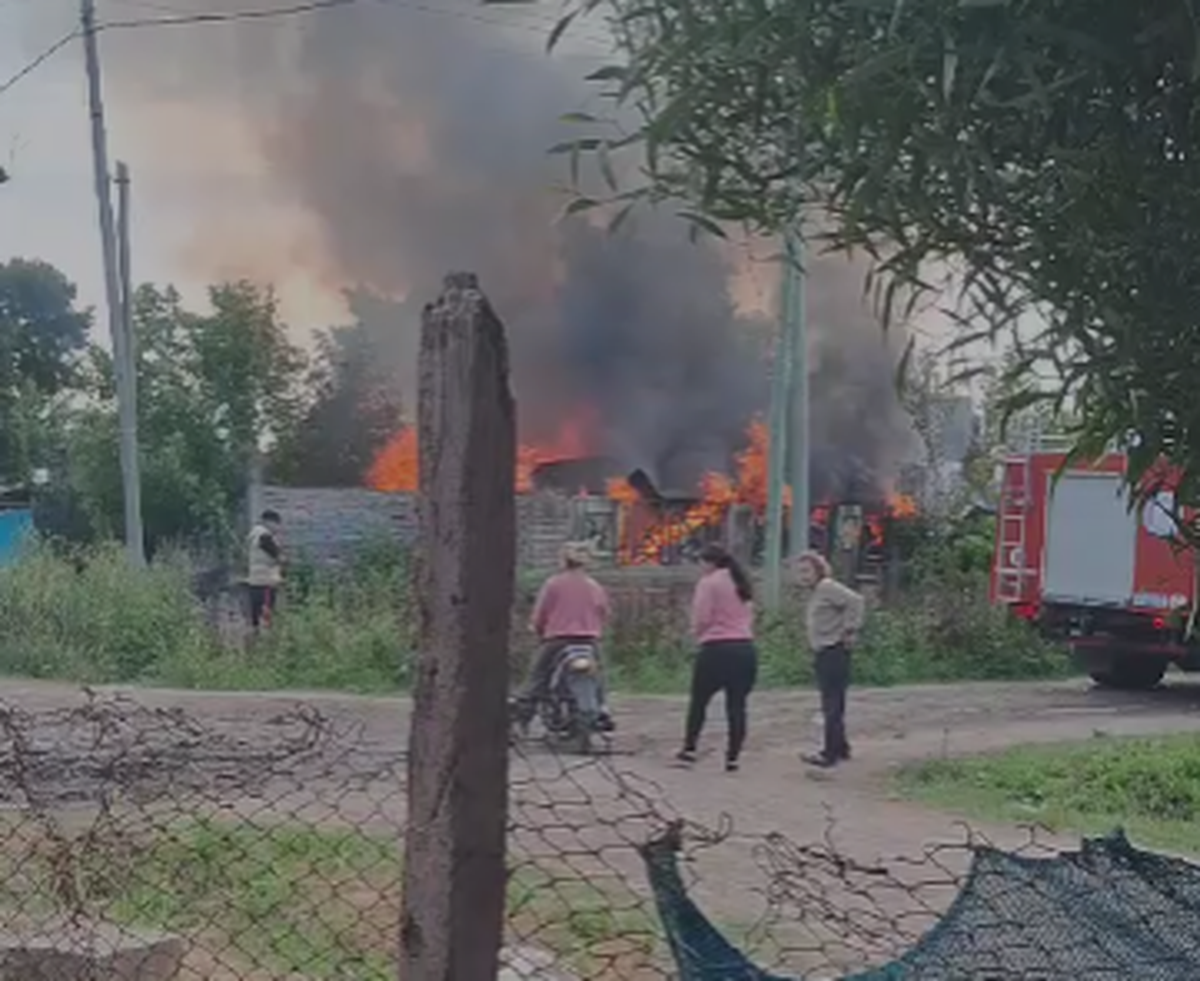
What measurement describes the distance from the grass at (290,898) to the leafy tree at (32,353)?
83.3 feet

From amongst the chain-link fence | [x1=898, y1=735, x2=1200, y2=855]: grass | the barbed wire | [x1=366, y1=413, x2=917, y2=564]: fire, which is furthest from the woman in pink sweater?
[x1=366, y1=413, x2=917, y2=564]: fire

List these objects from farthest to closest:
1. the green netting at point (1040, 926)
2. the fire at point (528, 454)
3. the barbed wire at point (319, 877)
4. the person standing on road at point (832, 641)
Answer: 1. the fire at point (528, 454)
2. the person standing on road at point (832, 641)
3. the barbed wire at point (319, 877)
4. the green netting at point (1040, 926)

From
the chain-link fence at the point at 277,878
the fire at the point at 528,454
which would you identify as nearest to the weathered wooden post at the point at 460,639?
the chain-link fence at the point at 277,878

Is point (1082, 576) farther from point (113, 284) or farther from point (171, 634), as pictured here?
point (113, 284)

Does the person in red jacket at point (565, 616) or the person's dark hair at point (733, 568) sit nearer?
the person's dark hair at point (733, 568)

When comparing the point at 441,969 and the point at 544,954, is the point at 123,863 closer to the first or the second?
the point at 544,954

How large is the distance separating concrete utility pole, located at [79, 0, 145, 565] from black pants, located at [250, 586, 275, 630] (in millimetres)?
1611

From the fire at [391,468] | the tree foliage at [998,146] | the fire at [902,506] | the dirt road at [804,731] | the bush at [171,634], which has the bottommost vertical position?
the dirt road at [804,731]

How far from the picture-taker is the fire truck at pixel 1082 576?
18.2 meters

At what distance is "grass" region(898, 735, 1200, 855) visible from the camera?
33.6 feet

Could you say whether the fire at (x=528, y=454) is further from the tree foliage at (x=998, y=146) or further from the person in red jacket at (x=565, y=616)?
the tree foliage at (x=998, y=146)

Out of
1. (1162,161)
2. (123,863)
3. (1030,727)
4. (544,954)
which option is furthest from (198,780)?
(1030,727)

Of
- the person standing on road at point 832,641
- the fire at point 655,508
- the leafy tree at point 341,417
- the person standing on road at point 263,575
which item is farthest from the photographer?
the leafy tree at point 341,417

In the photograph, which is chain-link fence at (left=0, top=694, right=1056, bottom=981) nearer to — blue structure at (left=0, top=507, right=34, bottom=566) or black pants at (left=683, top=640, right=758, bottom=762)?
black pants at (left=683, top=640, right=758, bottom=762)
